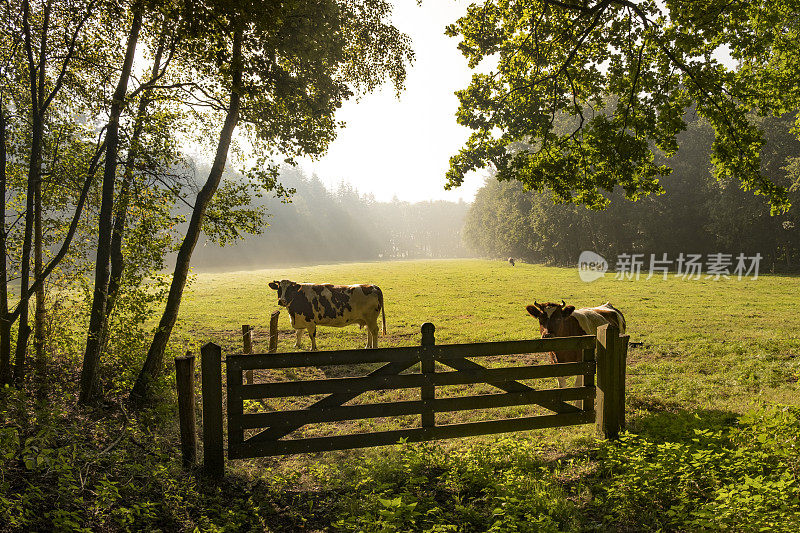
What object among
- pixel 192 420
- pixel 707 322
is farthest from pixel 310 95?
pixel 707 322

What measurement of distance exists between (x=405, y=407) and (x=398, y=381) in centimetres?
37

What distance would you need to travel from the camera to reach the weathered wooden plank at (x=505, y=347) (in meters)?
5.66

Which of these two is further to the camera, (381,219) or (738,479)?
(381,219)

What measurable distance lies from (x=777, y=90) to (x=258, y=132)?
11.0 meters

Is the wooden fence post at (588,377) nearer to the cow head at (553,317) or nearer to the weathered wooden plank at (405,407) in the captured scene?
the weathered wooden plank at (405,407)

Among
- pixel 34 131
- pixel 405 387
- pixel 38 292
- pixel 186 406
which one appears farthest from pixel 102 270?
pixel 405 387

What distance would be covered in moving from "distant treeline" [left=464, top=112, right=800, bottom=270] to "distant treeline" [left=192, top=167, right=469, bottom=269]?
31.4 metres

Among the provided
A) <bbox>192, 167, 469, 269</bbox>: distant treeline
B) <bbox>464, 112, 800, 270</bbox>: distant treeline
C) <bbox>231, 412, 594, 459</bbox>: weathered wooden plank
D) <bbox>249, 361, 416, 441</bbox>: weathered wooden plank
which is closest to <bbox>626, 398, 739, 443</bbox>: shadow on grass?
<bbox>231, 412, 594, 459</bbox>: weathered wooden plank

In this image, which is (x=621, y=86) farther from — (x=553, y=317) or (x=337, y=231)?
(x=337, y=231)

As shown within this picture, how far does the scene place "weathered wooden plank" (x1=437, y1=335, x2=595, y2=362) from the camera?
18.6ft

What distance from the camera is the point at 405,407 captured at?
5.66 metres

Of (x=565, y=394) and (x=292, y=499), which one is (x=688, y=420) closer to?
(x=565, y=394)

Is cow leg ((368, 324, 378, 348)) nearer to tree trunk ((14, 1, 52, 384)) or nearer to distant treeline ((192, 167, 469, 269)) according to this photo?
tree trunk ((14, 1, 52, 384))

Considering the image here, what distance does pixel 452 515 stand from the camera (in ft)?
14.6
